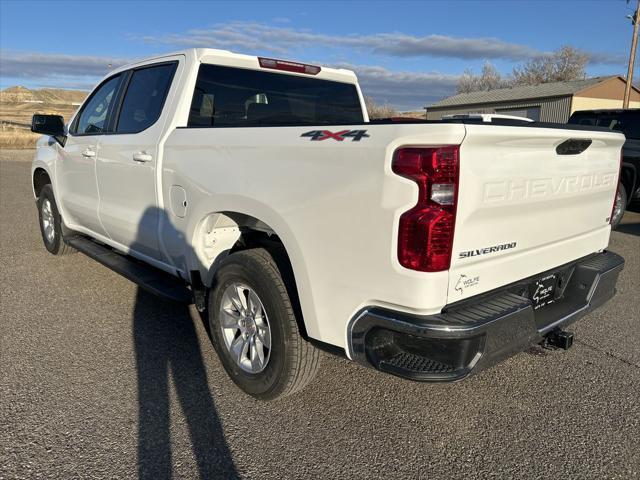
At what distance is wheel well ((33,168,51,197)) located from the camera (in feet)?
19.9

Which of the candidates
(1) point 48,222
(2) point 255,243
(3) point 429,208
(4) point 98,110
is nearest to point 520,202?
(3) point 429,208

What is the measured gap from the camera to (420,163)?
2117mm

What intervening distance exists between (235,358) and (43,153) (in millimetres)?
4082

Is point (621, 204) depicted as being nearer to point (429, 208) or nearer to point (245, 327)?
point (245, 327)

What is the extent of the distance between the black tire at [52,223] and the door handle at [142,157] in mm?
2334

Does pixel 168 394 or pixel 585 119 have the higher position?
pixel 585 119

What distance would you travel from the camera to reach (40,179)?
20.5 ft

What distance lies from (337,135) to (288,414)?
1.64 meters

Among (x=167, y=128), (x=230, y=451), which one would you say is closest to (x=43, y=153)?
(x=167, y=128)

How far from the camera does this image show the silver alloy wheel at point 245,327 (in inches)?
120

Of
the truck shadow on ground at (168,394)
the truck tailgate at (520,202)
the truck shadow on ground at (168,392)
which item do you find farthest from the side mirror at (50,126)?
the truck tailgate at (520,202)

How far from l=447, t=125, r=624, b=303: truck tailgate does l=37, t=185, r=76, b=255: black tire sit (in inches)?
192

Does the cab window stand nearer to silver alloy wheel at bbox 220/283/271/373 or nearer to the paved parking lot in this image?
the paved parking lot

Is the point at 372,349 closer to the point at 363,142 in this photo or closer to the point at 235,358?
the point at 363,142
